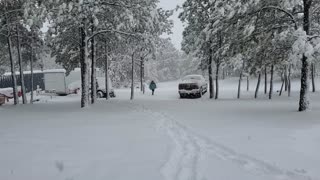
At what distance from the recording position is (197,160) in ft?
24.6

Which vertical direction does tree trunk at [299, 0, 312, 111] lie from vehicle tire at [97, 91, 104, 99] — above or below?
above

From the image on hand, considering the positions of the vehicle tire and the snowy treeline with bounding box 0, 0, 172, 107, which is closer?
the snowy treeline with bounding box 0, 0, 172, 107

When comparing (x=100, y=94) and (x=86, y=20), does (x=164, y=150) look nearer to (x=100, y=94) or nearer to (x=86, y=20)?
(x=86, y=20)

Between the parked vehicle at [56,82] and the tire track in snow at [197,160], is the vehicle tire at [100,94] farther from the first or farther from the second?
the tire track in snow at [197,160]

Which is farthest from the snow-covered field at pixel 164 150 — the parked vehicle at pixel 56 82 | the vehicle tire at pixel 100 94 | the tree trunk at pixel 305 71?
the parked vehicle at pixel 56 82

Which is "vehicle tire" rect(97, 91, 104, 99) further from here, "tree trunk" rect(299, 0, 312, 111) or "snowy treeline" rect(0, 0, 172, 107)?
"tree trunk" rect(299, 0, 312, 111)

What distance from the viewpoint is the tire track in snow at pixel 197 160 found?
638cm

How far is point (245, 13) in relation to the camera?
16938mm

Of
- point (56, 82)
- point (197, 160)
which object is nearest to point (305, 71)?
point (197, 160)

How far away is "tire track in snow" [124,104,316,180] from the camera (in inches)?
251

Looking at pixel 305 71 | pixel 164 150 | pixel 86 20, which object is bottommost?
pixel 164 150

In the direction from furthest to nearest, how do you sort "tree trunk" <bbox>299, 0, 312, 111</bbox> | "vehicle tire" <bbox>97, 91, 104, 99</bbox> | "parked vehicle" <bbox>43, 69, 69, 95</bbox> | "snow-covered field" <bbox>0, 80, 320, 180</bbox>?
1. "parked vehicle" <bbox>43, 69, 69, 95</bbox>
2. "vehicle tire" <bbox>97, 91, 104, 99</bbox>
3. "tree trunk" <bbox>299, 0, 312, 111</bbox>
4. "snow-covered field" <bbox>0, 80, 320, 180</bbox>

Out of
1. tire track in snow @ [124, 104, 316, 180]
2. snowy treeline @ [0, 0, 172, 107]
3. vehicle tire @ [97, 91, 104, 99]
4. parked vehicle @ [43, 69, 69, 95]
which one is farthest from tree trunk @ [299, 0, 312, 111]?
parked vehicle @ [43, 69, 69, 95]

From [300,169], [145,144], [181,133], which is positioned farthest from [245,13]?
[300,169]
